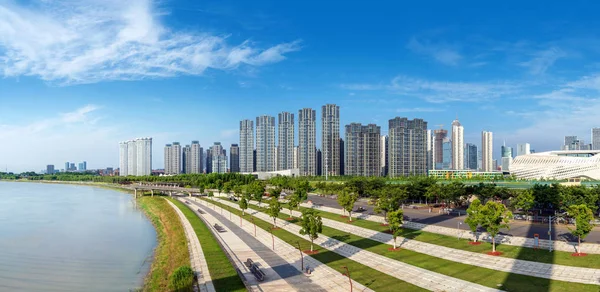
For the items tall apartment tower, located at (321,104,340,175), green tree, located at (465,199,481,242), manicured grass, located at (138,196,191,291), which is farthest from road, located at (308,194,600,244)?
tall apartment tower, located at (321,104,340,175)

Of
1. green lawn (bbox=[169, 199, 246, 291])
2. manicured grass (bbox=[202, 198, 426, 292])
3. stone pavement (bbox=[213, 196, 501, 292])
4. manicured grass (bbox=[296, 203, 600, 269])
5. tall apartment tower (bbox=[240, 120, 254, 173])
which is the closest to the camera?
stone pavement (bbox=[213, 196, 501, 292])

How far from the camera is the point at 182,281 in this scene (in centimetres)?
2164

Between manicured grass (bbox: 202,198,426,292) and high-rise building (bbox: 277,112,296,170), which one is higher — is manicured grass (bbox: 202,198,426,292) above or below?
below

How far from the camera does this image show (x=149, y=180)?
128875mm

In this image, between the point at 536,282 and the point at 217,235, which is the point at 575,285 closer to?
the point at 536,282

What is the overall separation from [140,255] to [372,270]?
2258 centimetres

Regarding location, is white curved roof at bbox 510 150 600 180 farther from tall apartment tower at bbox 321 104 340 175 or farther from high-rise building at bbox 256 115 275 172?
high-rise building at bbox 256 115 275 172

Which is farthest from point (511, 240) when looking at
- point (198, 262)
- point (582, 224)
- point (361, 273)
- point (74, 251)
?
point (74, 251)

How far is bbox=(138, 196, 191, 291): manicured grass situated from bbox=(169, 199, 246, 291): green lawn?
56.9 inches

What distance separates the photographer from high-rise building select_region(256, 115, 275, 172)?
6550 inches

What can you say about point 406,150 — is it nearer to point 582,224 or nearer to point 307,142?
point 307,142

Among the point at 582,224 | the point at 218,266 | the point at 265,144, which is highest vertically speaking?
the point at 265,144

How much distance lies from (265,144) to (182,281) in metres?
Answer: 148

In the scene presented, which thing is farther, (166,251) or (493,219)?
(166,251)
